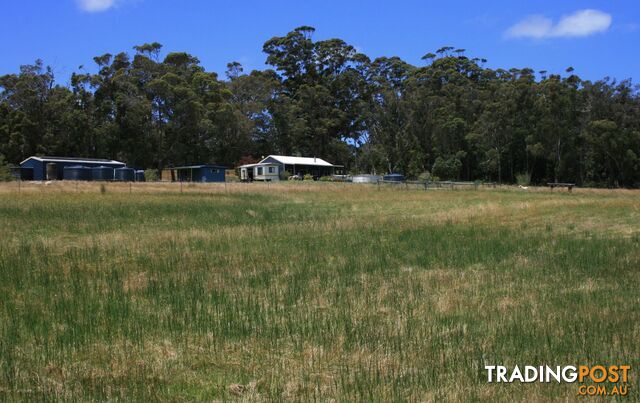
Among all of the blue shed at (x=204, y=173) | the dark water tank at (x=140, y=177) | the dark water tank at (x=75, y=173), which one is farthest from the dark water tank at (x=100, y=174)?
the blue shed at (x=204, y=173)

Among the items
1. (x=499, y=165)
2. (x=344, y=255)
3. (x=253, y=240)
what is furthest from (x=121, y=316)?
(x=499, y=165)

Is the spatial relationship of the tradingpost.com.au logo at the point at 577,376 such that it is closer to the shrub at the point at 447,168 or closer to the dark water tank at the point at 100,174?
the dark water tank at the point at 100,174

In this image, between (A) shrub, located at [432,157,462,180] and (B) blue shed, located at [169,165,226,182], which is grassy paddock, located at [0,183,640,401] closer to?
(B) blue shed, located at [169,165,226,182]

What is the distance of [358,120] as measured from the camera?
116375mm

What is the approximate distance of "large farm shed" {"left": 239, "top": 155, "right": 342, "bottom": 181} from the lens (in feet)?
278

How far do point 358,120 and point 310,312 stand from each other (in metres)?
109

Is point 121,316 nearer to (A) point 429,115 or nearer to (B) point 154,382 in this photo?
(B) point 154,382

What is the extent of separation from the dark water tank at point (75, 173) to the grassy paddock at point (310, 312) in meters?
52.2

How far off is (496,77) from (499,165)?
1248 inches

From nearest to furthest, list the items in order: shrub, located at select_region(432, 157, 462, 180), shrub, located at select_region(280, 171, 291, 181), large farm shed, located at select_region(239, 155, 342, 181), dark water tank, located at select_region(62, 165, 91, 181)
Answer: dark water tank, located at select_region(62, 165, 91, 181) → shrub, located at select_region(280, 171, 291, 181) → large farm shed, located at select_region(239, 155, 342, 181) → shrub, located at select_region(432, 157, 462, 180)

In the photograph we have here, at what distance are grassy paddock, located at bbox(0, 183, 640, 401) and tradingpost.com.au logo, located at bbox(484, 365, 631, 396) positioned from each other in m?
0.16

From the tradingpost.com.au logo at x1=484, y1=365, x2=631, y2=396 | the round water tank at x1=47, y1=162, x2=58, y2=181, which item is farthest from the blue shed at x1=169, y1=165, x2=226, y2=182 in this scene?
the tradingpost.com.au logo at x1=484, y1=365, x2=631, y2=396

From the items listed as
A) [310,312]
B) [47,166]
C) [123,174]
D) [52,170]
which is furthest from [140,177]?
[310,312]

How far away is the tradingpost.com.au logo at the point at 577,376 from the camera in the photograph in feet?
19.0
